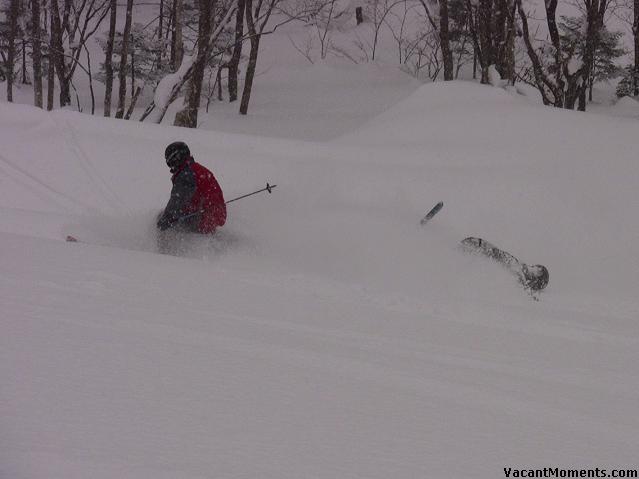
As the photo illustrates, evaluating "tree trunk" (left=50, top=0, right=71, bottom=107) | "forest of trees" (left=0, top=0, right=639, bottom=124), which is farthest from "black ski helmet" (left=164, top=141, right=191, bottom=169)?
"tree trunk" (left=50, top=0, right=71, bottom=107)

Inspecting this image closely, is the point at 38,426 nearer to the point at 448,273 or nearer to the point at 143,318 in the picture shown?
the point at 143,318

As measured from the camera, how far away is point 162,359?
2.95 metres

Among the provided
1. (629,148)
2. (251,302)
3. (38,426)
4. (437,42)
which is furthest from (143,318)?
(437,42)

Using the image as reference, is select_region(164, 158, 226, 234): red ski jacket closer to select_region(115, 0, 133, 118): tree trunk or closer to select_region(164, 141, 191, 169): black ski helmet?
select_region(164, 141, 191, 169): black ski helmet

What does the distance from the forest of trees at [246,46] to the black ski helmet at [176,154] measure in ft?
14.2

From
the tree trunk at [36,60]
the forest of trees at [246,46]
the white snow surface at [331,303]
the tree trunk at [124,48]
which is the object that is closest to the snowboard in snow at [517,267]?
the white snow surface at [331,303]

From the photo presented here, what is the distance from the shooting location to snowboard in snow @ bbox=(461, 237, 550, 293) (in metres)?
6.11

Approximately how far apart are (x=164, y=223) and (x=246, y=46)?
27.7 metres

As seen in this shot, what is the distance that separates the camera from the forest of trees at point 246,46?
39.1ft

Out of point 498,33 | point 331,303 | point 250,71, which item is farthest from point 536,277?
point 250,71

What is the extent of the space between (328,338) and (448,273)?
314cm

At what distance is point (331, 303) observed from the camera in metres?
4.92

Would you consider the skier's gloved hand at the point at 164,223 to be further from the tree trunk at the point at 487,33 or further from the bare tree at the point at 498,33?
the tree trunk at the point at 487,33

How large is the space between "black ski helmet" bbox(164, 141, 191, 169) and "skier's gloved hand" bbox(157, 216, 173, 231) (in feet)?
1.96
